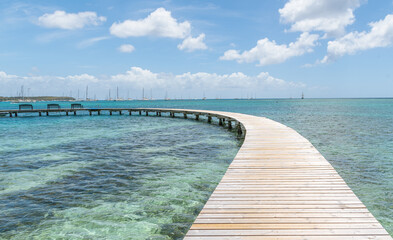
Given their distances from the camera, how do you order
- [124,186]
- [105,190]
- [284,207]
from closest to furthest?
[284,207] < [105,190] < [124,186]

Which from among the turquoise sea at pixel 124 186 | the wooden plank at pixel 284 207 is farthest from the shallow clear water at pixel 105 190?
the wooden plank at pixel 284 207

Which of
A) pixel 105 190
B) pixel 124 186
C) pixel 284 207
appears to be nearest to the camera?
pixel 284 207

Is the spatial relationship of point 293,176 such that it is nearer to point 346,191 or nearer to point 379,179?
point 346,191

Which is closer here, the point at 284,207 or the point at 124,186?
the point at 284,207

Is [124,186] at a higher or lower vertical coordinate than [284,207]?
lower

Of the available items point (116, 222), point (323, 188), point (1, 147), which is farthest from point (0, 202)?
point (1, 147)

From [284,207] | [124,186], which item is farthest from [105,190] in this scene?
[284,207]

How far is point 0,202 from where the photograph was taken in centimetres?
610

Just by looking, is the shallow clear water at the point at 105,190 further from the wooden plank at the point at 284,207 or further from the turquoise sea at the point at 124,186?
the wooden plank at the point at 284,207

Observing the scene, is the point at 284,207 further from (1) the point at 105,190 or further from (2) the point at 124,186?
(1) the point at 105,190

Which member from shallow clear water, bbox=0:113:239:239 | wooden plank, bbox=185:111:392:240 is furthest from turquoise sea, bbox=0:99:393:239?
wooden plank, bbox=185:111:392:240

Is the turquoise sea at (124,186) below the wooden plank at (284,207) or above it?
below

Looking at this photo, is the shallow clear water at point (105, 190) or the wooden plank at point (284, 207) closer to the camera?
the wooden plank at point (284, 207)

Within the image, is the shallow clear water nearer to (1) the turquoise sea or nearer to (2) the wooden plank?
(1) the turquoise sea
